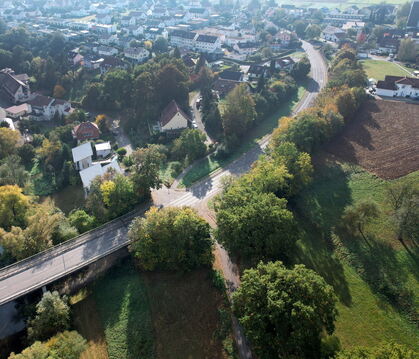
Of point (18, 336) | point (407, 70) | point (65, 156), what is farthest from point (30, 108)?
point (407, 70)

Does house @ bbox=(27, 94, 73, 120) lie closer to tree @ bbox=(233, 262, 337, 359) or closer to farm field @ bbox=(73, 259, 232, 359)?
farm field @ bbox=(73, 259, 232, 359)

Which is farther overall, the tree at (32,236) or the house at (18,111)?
the house at (18,111)

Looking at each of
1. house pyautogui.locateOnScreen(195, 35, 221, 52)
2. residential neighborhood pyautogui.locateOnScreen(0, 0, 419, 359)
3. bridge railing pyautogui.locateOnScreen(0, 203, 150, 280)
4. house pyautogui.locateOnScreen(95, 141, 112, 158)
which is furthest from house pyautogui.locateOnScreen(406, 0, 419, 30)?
bridge railing pyautogui.locateOnScreen(0, 203, 150, 280)

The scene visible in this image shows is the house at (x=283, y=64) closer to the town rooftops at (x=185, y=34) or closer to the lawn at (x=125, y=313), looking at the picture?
the town rooftops at (x=185, y=34)

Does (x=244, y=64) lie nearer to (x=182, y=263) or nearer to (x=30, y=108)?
(x=30, y=108)

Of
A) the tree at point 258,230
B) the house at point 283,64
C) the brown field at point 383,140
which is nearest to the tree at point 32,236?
the tree at point 258,230
